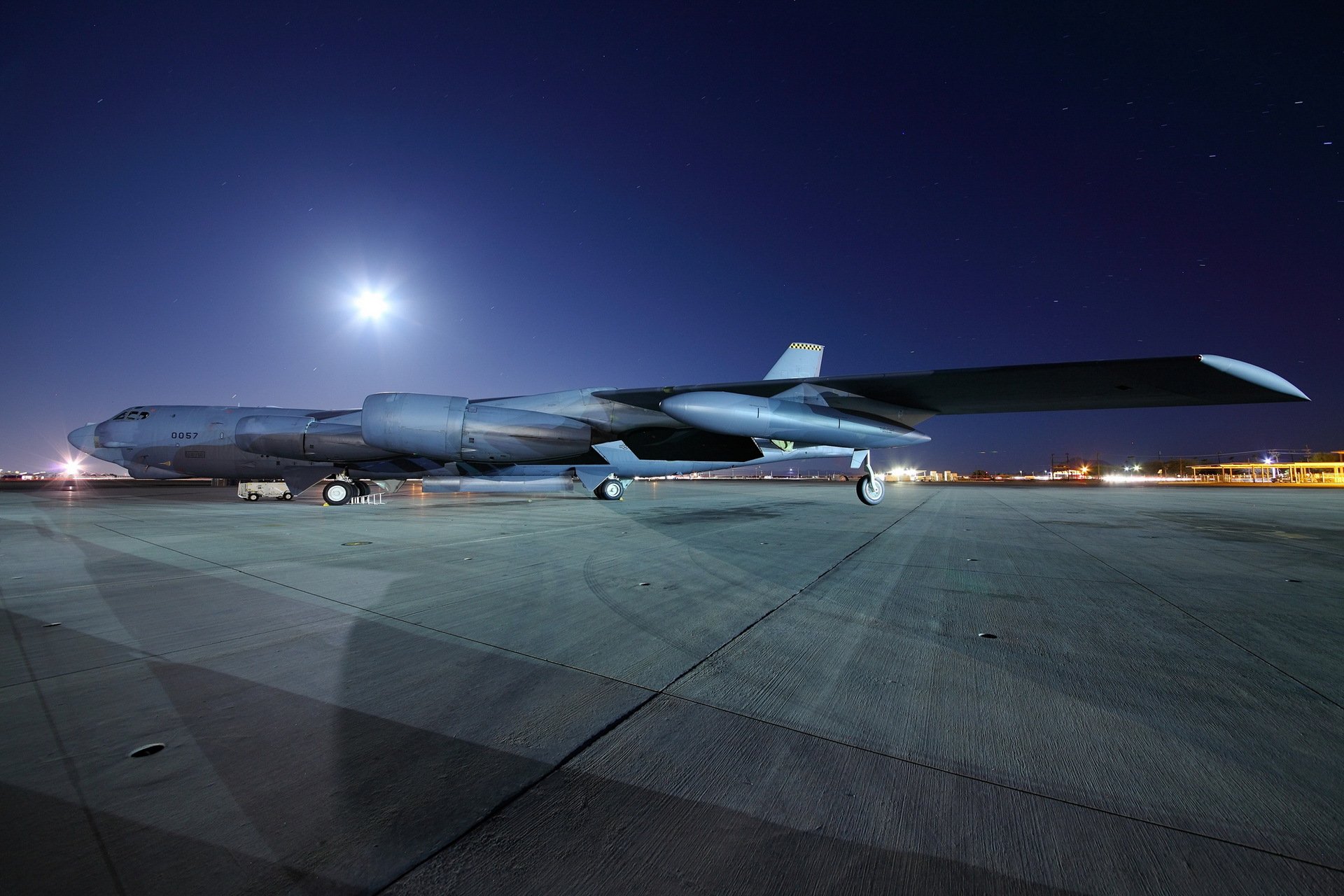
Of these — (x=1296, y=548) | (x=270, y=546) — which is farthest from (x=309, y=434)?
(x=1296, y=548)

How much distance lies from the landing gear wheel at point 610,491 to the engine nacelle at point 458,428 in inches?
235

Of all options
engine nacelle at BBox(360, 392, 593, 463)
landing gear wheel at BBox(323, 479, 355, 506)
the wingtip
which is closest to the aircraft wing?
the wingtip

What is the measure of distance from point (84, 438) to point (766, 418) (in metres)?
20.7

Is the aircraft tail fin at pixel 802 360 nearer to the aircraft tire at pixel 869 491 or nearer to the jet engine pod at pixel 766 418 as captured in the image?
the aircraft tire at pixel 869 491

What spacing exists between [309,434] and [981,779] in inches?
539

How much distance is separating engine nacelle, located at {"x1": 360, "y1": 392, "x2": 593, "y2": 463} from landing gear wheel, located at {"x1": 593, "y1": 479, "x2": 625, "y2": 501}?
19.5 ft

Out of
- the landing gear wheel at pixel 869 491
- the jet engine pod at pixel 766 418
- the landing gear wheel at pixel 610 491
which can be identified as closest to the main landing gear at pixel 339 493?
the landing gear wheel at pixel 610 491

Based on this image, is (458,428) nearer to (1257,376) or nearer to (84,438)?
(1257,376)

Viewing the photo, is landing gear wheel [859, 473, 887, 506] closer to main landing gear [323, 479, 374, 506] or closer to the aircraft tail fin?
the aircraft tail fin

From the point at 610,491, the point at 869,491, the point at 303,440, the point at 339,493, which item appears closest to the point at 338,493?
the point at 339,493

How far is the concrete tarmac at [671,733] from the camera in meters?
1.24

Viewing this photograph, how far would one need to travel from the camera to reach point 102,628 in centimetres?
302

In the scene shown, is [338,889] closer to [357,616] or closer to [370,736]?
[370,736]

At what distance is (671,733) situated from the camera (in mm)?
1868
